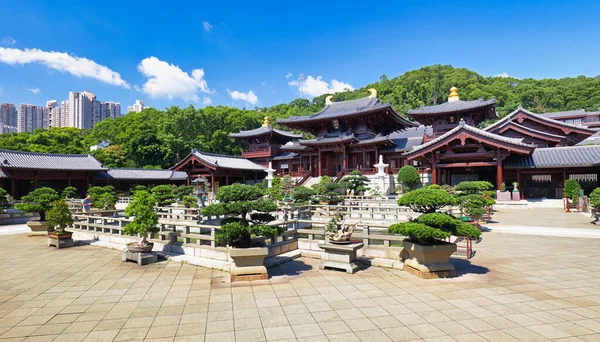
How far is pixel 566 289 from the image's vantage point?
23.3 feet

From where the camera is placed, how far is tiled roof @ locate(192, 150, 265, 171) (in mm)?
40906

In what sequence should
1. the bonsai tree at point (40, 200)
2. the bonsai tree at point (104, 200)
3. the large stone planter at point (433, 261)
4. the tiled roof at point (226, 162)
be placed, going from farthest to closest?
the tiled roof at point (226, 162), the bonsai tree at point (104, 200), the bonsai tree at point (40, 200), the large stone planter at point (433, 261)

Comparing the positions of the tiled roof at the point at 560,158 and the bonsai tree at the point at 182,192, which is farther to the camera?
the bonsai tree at the point at 182,192

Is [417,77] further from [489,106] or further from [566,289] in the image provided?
[566,289]

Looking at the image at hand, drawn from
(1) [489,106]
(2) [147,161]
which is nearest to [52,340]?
(1) [489,106]

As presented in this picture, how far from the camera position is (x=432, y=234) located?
7.74m

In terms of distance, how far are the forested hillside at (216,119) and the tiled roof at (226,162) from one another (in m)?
15.6

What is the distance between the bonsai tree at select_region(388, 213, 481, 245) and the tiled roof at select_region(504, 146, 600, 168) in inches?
947

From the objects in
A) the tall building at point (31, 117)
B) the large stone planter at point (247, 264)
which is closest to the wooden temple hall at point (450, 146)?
the large stone planter at point (247, 264)

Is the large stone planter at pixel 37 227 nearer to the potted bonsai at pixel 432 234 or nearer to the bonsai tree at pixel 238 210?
the bonsai tree at pixel 238 210

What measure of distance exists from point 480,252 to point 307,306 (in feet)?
25.5

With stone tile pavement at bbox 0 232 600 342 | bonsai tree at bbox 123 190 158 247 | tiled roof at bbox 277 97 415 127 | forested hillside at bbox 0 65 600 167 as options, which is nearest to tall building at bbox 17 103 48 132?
forested hillside at bbox 0 65 600 167

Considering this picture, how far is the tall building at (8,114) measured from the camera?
454ft

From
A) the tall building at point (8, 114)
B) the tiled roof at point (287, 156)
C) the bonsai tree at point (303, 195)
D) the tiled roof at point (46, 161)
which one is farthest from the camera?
the tall building at point (8, 114)
